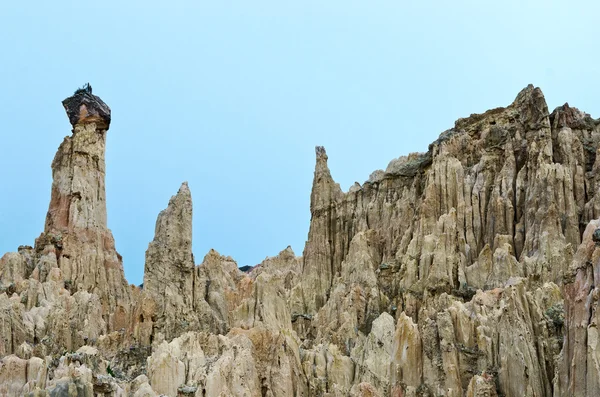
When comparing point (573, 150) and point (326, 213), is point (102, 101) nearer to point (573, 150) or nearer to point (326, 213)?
point (326, 213)

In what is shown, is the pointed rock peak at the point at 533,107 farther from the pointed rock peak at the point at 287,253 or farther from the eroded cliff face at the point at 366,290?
the pointed rock peak at the point at 287,253

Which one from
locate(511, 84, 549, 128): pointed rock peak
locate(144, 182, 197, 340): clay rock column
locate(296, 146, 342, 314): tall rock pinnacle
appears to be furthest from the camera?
locate(296, 146, 342, 314): tall rock pinnacle

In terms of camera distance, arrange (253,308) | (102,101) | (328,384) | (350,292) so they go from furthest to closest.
→ (102,101)
(350,292)
(253,308)
(328,384)

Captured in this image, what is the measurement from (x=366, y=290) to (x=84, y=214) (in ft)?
91.6

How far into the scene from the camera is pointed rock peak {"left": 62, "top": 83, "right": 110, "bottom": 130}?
282 ft

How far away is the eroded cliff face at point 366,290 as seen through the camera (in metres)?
46.1

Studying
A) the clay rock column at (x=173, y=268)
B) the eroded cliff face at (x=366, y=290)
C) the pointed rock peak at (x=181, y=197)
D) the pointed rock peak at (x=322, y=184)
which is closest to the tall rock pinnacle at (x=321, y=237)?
the pointed rock peak at (x=322, y=184)

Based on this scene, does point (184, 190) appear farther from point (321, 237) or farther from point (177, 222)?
point (321, 237)

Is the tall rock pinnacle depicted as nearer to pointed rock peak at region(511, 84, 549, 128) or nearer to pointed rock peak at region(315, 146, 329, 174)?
pointed rock peak at region(315, 146, 329, 174)

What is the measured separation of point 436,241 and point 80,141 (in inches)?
1369

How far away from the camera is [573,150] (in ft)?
225

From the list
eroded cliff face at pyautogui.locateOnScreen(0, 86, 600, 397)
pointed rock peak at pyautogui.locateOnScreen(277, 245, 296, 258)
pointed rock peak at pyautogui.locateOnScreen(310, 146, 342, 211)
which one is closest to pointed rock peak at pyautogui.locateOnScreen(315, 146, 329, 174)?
pointed rock peak at pyautogui.locateOnScreen(310, 146, 342, 211)

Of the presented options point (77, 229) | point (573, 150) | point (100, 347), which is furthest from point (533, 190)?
point (77, 229)

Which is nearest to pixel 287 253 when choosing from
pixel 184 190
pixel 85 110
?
pixel 85 110
